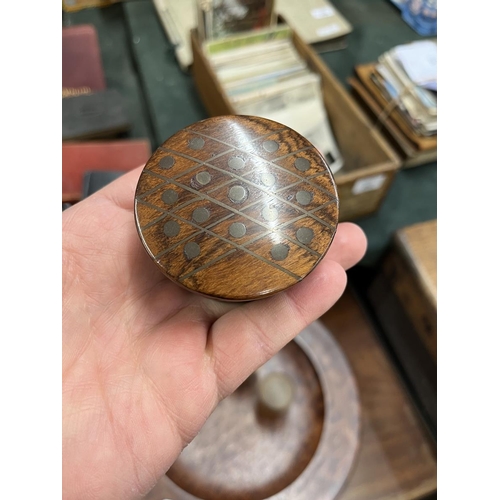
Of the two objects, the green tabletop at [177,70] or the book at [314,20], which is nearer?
the green tabletop at [177,70]

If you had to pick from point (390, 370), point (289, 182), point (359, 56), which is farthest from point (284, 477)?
point (359, 56)

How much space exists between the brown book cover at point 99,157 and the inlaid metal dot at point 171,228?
0.90 m

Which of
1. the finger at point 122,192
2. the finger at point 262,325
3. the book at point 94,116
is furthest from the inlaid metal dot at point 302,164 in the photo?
the book at point 94,116

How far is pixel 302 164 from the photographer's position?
0.85 metres

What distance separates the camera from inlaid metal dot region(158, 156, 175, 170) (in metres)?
0.83

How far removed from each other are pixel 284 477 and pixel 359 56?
6.54 feet

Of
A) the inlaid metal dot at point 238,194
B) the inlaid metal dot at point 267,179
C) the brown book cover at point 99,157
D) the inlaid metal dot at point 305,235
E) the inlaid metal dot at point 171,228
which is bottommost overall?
the brown book cover at point 99,157

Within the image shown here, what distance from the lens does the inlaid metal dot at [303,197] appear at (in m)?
0.81

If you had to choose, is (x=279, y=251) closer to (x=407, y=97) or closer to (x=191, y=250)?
(x=191, y=250)

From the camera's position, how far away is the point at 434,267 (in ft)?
4.68

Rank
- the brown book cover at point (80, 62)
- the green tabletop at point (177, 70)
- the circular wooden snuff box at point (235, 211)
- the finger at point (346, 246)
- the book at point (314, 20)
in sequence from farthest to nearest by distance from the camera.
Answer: the book at point (314, 20) < the brown book cover at point (80, 62) < the green tabletop at point (177, 70) < the finger at point (346, 246) < the circular wooden snuff box at point (235, 211)

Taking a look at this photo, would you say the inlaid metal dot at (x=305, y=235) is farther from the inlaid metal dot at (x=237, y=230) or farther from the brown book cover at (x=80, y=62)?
the brown book cover at (x=80, y=62)

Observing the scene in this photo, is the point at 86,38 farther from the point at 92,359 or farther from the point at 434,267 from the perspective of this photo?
the point at 434,267

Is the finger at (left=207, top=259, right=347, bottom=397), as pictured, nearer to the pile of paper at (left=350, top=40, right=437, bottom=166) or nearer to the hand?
the hand
